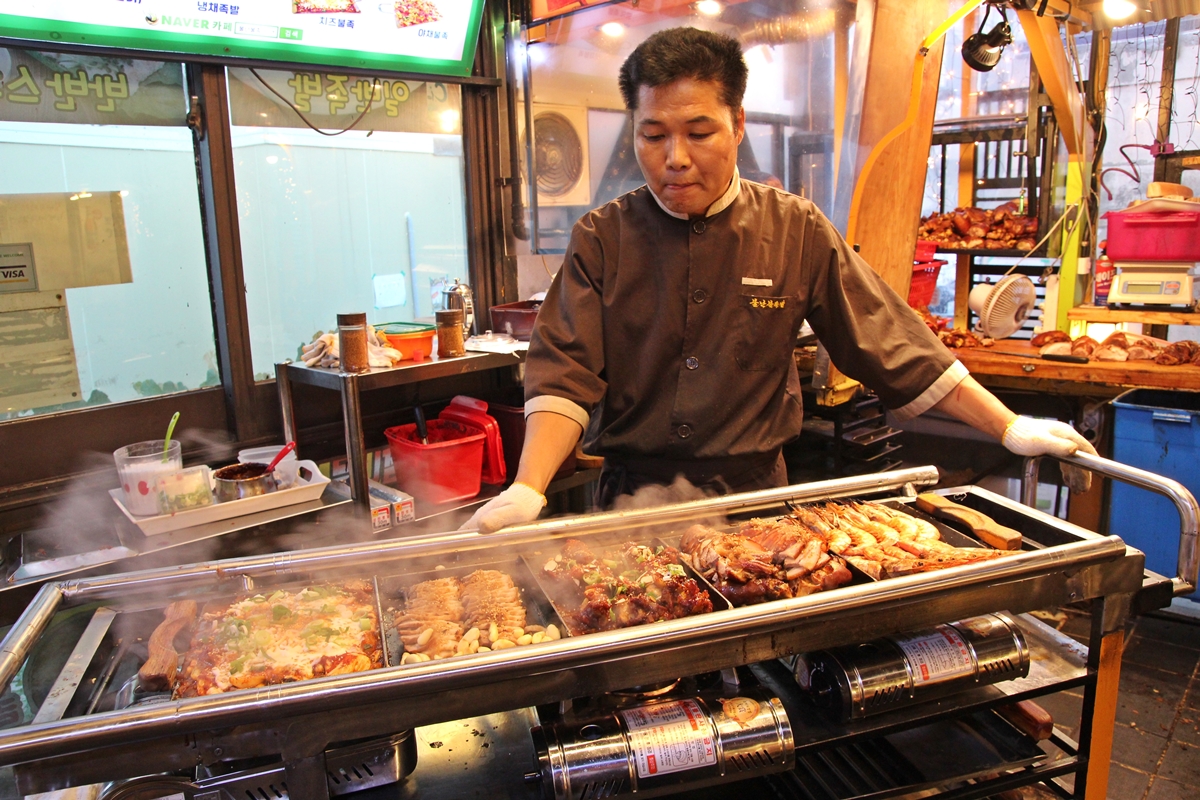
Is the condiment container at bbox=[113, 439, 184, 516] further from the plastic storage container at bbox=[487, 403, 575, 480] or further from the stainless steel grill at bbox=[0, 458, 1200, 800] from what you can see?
the plastic storage container at bbox=[487, 403, 575, 480]

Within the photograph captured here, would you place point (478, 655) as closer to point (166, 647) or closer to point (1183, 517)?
point (166, 647)

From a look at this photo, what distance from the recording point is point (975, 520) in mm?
2107

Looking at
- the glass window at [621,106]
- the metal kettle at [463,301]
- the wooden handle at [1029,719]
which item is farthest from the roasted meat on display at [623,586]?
the glass window at [621,106]

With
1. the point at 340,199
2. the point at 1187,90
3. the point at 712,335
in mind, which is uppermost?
the point at 1187,90

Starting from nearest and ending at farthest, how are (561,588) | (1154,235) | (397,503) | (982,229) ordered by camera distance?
(561,588), (397,503), (1154,235), (982,229)

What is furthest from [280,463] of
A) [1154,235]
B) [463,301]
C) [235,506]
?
[1154,235]

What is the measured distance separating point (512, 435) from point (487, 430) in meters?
0.38

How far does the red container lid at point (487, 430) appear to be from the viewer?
4309mm

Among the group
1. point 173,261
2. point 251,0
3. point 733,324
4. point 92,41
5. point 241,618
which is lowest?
point 241,618

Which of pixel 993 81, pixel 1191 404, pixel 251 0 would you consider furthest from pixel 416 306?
pixel 993 81

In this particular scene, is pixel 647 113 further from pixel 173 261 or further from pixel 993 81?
pixel 993 81

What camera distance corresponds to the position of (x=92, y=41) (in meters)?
3.40

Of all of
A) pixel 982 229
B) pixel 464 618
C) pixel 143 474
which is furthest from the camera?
pixel 982 229

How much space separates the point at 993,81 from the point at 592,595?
779 cm
